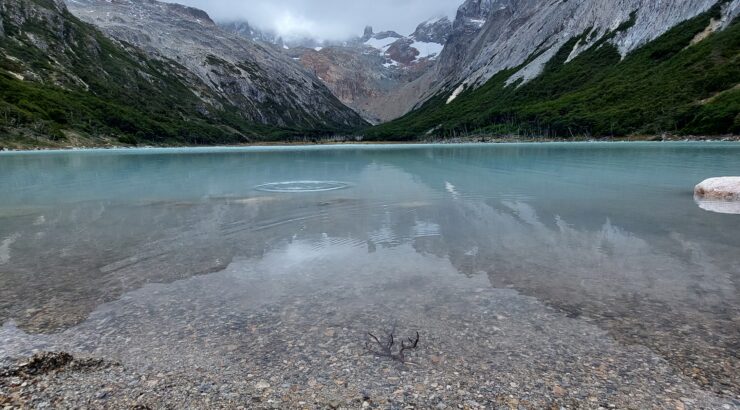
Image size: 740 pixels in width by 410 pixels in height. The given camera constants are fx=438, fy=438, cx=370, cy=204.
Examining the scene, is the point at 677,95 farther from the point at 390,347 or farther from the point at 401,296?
the point at 390,347

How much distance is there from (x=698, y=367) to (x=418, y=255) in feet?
29.6

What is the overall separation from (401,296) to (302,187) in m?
27.0

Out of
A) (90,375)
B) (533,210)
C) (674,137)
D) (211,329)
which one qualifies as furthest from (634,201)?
(674,137)

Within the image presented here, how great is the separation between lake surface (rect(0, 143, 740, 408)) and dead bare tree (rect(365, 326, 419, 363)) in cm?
23

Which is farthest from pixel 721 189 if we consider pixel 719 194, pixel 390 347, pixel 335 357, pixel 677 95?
pixel 677 95

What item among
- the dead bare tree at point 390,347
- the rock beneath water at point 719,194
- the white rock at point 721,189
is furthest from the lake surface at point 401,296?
the white rock at point 721,189

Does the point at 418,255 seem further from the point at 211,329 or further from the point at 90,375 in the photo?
the point at 90,375

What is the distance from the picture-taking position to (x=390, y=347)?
8.66 metres

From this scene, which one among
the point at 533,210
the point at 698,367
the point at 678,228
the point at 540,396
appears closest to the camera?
the point at 540,396

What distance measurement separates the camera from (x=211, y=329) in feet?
31.4

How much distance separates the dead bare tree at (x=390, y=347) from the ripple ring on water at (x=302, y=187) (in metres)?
26.3

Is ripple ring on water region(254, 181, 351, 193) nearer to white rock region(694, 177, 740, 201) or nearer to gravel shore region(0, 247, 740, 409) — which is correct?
gravel shore region(0, 247, 740, 409)

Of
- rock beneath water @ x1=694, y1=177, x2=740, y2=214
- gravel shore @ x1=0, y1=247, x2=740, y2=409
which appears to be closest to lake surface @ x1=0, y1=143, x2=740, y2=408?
gravel shore @ x1=0, y1=247, x2=740, y2=409

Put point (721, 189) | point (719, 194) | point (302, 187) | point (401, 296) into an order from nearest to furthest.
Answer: point (401, 296)
point (719, 194)
point (721, 189)
point (302, 187)
